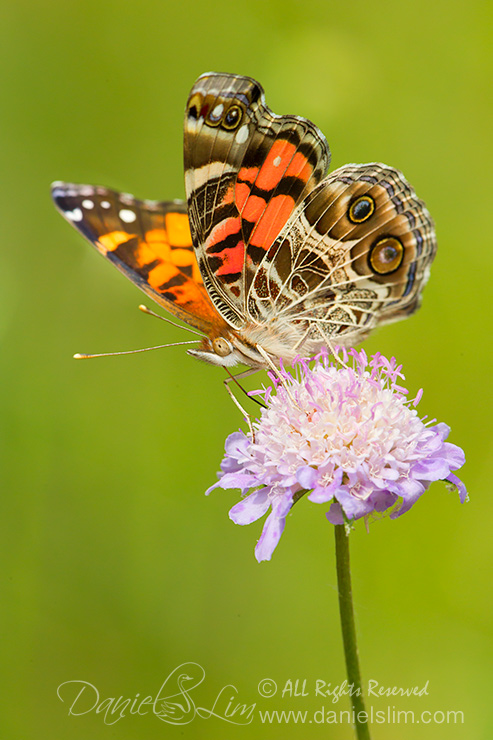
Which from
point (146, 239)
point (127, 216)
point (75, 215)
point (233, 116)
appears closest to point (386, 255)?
point (233, 116)

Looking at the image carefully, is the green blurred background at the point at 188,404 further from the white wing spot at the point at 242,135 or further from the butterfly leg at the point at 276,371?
the white wing spot at the point at 242,135

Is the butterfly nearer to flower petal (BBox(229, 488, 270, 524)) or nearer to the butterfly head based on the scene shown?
the butterfly head

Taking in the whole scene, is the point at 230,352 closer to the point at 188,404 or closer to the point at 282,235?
the point at 282,235

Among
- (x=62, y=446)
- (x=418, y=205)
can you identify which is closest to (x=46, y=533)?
(x=62, y=446)

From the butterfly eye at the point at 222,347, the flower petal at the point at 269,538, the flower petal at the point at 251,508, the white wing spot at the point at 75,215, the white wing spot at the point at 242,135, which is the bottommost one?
the flower petal at the point at 269,538

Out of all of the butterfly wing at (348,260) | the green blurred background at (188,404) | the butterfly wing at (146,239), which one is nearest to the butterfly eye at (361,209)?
the butterfly wing at (348,260)

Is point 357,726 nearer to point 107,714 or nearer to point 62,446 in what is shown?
point 107,714
